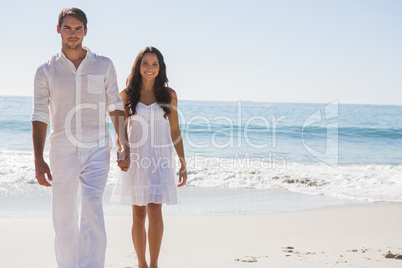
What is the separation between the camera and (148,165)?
12.4ft

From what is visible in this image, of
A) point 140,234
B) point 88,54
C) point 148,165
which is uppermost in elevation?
point 88,54

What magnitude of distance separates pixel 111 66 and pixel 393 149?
58.0 feet

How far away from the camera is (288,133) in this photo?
2208 cm

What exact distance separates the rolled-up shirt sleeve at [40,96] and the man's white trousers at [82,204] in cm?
23

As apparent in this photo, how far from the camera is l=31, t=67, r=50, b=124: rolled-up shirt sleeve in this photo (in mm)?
3023

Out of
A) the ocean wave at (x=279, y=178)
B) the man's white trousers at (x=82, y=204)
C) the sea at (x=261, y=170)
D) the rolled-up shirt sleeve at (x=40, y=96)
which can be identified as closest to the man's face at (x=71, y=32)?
the rolled-up shirt sleeve at (x=40, y=96)

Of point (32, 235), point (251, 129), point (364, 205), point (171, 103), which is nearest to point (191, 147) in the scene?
point (251, 129)

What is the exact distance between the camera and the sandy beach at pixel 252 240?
4.29m

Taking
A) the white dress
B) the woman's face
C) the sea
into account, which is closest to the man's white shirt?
the white dress

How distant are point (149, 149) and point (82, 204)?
89 cm

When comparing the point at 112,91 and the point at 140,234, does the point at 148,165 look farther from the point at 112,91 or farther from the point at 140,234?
the point at 112,91

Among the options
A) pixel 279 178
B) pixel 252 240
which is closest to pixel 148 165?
pixel 252 240

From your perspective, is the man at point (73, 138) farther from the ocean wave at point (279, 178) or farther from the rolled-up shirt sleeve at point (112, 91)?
the ocean wave at point (279, 178)

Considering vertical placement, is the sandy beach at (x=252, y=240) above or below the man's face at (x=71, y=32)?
below
